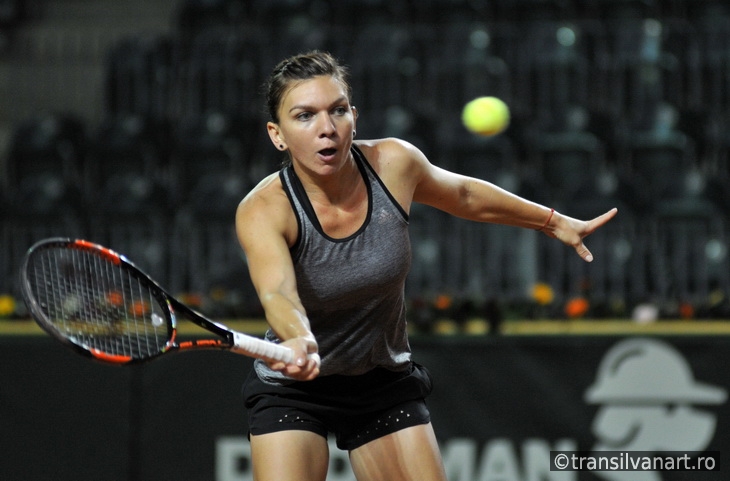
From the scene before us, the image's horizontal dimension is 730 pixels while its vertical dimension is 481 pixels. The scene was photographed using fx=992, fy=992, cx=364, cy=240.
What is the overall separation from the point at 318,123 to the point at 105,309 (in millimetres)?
918

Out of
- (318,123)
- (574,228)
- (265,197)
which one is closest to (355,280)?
(265,197)

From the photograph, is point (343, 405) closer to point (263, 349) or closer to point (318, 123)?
point (263, 349)

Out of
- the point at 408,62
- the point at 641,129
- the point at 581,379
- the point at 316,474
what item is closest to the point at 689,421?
the point at 581,379

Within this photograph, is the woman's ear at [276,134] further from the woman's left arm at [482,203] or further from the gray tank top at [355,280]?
the woman's left arm at [482,203]

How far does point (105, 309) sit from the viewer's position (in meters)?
3.20

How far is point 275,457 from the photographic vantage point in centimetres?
316

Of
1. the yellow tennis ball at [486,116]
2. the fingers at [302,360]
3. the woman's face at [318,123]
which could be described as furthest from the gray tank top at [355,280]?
the yellow tennis ball at [486,116]

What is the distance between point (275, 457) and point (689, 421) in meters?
2.67

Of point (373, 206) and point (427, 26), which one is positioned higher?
point (427, 26)

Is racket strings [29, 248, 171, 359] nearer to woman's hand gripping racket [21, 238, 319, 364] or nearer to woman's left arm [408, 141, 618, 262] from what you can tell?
woman's hand gripping racket [21, 238, 319, 364]

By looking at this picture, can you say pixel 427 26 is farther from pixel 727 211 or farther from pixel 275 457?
pixel 275 457

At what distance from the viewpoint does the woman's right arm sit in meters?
2.79

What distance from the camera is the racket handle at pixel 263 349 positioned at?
109 inches

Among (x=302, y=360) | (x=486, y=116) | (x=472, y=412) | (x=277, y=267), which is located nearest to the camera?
(x=302, y=360)
